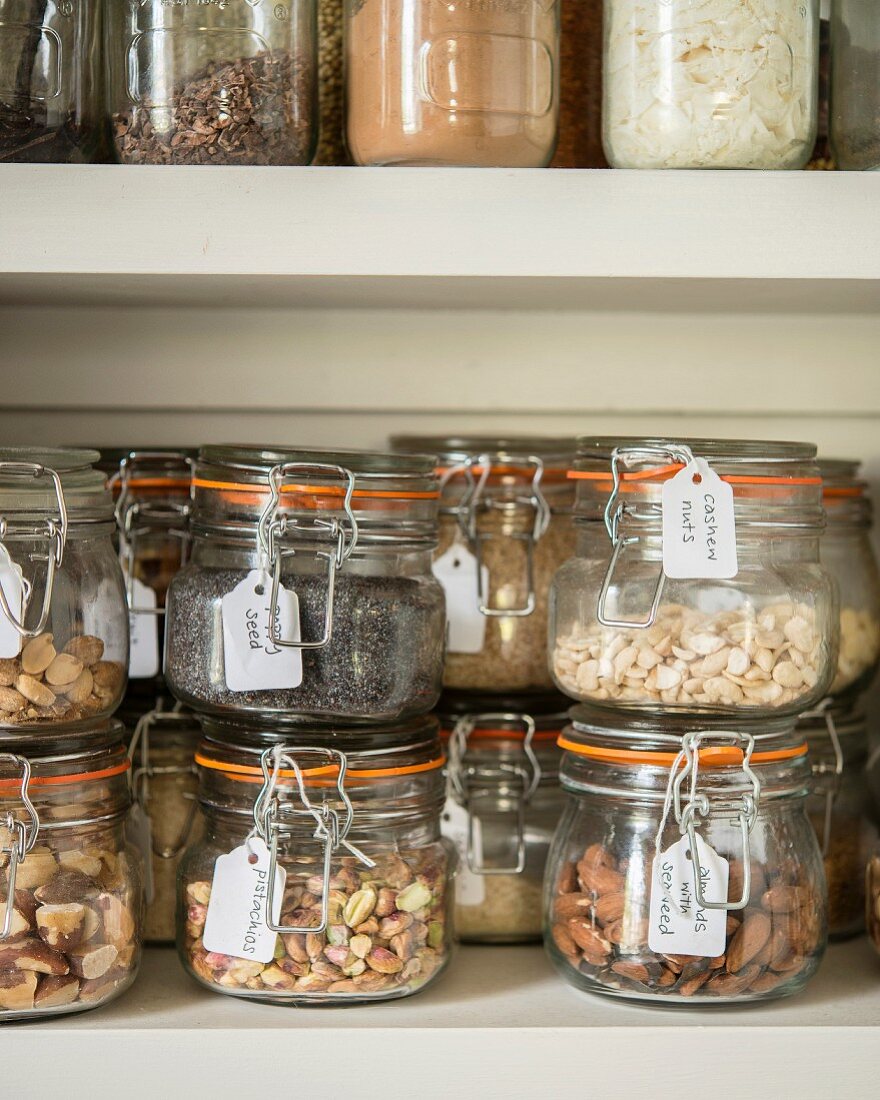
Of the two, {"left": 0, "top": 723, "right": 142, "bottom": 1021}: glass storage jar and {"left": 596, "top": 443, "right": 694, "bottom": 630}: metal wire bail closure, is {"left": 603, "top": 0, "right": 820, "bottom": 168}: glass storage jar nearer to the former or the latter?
{"left": 596, "top": 443, "right": 694, "bottom": 630}: metal wire bail closure

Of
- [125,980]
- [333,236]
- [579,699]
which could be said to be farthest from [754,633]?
[125,980]

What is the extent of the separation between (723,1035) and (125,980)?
0.39 metres

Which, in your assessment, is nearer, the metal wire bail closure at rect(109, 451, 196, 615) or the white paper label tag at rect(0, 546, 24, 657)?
the white paper label tag at rect(0, 546, 24, 657)

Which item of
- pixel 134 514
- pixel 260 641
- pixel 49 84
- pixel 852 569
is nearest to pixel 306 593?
pixel 260 641

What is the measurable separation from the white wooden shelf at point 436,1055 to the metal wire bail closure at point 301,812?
0.07 meters

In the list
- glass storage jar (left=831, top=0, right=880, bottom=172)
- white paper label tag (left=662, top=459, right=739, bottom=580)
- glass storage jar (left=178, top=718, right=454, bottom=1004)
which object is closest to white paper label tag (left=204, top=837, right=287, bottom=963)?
glass storage jar (left=178, top=718, right=454, bottom=1004)

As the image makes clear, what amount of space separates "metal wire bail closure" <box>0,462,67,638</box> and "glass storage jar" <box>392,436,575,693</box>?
0.30 metres

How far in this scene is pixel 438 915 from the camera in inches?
32.4

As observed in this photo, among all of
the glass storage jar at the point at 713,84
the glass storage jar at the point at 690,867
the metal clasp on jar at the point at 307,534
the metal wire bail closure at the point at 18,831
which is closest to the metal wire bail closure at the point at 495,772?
the glass storage jar at the point at 690,867

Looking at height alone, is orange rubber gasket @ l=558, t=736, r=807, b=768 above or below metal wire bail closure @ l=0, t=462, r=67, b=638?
below

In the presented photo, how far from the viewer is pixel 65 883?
30.1 inches

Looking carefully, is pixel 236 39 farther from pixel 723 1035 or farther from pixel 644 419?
pixel 723 1035

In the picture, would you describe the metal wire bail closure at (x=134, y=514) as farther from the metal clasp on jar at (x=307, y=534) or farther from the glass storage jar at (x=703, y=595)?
the glass storage jar at (x=703, y=595)

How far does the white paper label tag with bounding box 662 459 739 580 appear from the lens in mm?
758
